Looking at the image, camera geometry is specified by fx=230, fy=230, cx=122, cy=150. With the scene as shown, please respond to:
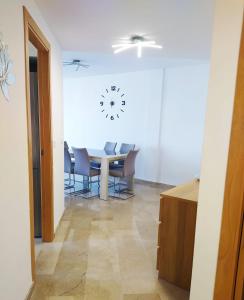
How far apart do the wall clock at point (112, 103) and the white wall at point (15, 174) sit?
374 centimetres

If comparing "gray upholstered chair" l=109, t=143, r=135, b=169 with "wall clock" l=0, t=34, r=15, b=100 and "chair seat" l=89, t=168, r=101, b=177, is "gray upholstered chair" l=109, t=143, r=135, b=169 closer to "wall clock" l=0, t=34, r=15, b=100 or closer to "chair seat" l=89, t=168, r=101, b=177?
"chair seat" l=89, t=168, r=101, b=177

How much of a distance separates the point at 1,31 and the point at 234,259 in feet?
5.56

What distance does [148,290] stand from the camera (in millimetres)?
1959

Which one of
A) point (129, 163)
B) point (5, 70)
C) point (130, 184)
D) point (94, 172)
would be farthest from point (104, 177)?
point (5, 70)

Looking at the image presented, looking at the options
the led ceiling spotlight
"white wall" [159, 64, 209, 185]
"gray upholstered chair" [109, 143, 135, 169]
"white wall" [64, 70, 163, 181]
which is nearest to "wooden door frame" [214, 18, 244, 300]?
the led ceiling spotlight

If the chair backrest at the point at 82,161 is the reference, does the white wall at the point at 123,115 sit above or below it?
above

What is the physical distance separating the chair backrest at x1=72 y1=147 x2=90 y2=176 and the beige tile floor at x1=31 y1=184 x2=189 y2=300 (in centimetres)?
70

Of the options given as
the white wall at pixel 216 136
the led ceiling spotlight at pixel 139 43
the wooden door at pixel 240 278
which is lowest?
the wooden door at pixel 240 278

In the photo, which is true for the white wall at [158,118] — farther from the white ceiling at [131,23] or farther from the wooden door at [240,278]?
the wooden door at [240,278]

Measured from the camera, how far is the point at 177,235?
1938 mm

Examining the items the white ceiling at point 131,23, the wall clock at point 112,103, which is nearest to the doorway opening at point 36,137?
the white ceiling at point 131,23

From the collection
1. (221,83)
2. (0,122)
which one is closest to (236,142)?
(221,83)

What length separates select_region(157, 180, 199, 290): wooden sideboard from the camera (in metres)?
1.85

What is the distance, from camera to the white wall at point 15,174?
1351 mm
